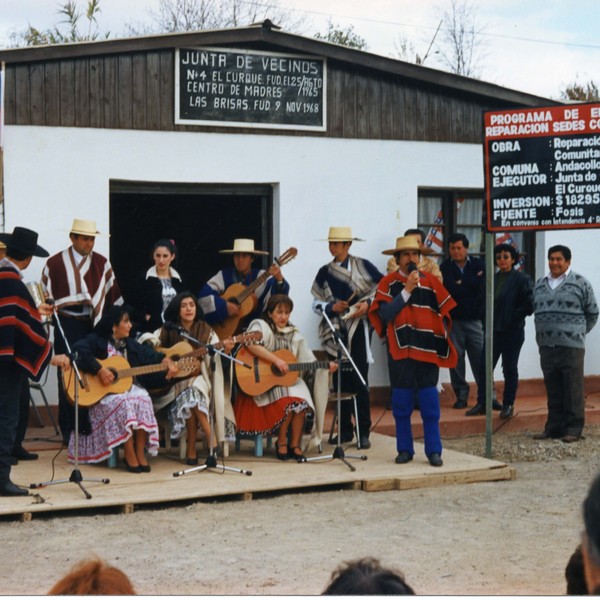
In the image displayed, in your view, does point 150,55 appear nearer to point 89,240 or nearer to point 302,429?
point 89,240

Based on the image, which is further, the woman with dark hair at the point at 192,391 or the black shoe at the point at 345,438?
the black shoe at the point at 345,438

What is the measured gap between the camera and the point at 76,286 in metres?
9.72

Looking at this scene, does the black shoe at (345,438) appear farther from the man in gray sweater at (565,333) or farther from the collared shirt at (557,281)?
the collared shirt at (557,281)

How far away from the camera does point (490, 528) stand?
24.8 feet

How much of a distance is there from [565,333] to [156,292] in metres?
3.90

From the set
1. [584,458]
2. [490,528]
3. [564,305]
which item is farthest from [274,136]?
[490,528]

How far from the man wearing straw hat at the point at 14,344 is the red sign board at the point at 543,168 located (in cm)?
396

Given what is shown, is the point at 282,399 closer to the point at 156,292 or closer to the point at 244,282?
the point at 244,282

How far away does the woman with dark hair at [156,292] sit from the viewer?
9781 millimetres

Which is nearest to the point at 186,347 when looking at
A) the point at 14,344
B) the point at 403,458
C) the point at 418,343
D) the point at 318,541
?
the point at 14,344

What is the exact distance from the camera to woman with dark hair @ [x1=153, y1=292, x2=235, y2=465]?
904 centimetres

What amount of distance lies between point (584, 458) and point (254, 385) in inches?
125


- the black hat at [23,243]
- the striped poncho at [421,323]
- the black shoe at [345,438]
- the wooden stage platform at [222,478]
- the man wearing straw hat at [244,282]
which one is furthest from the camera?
the black shoe at [345,438]

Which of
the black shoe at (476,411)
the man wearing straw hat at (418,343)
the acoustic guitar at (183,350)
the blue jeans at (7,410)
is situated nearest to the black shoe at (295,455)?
the man wearing straw hat at (418,343)
